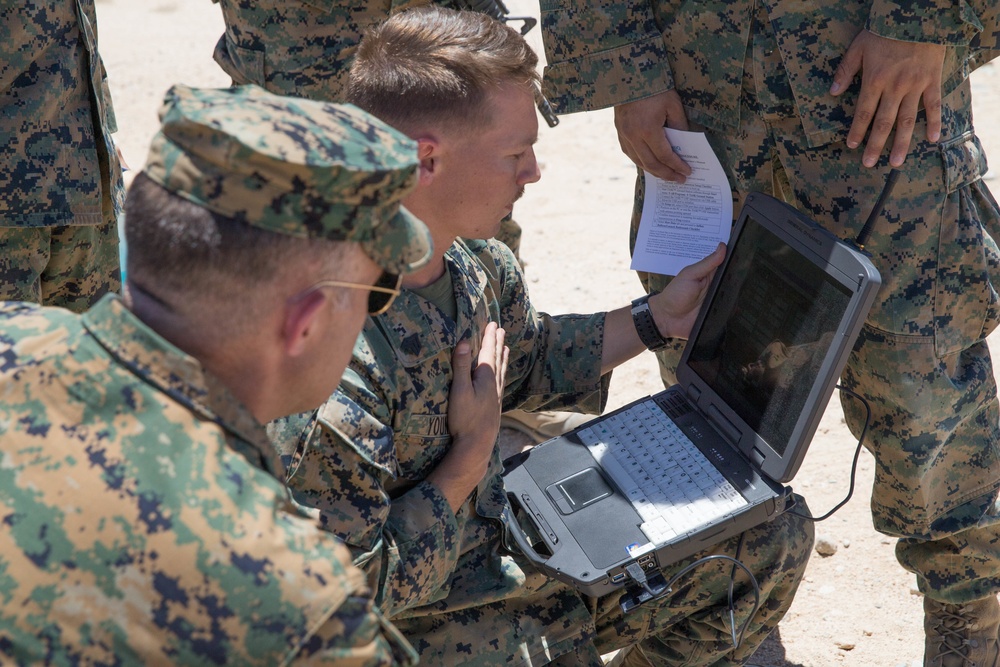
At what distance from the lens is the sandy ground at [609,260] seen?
3045 mm

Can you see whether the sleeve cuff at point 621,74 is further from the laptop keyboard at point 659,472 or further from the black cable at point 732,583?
the black cable at point 732,583

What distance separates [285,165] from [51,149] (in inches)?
77.4

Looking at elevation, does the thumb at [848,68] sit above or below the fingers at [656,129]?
above

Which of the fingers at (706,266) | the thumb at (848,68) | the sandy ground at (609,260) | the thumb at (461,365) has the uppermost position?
the thumb at (848,68)

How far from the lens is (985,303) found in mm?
2451

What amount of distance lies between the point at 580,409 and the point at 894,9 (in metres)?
1.17

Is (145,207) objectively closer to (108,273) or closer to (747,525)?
(747,525)

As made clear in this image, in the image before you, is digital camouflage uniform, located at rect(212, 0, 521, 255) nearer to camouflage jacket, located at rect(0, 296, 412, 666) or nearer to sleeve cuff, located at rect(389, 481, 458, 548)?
sleeve cuff, located at rect(389, 481, 458, 548)

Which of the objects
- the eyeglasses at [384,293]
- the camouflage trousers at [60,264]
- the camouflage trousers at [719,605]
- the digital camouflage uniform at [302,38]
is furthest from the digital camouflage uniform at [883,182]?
the camouflage trousers at [60,264]

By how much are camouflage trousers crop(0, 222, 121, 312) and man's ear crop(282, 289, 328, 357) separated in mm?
1892

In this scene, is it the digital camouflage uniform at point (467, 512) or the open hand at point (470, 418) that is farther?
the open hand at point (470, 418)

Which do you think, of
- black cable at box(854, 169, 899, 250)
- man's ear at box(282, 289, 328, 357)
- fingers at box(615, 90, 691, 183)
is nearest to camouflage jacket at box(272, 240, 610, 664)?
fingers at box(615, 90, 691, 183)

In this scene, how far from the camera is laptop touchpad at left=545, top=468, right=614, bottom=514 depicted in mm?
2355

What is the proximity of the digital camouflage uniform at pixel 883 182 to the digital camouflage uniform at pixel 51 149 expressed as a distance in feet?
4.57
